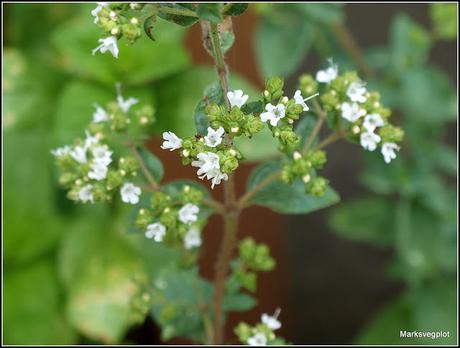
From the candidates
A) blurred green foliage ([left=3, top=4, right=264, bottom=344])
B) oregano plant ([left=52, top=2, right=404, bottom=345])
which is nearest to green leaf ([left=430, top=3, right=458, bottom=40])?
blurred green foliage ([left=3, top=4, right=264, bottom=344])

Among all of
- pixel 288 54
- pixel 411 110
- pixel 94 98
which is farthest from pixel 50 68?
pixel 411 110

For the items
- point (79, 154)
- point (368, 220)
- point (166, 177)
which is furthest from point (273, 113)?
point (368, 220)

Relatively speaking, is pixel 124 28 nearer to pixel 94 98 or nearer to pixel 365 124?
pixel 365 124

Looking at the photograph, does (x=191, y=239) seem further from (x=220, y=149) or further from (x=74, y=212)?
(x=74, y=212)

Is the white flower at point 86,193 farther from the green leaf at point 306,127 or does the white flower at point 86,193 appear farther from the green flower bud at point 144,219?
the green leaf at point 306,127

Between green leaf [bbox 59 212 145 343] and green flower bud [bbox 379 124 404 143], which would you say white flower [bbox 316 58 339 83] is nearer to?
green flower bud [bbox 379 124 404 143]
